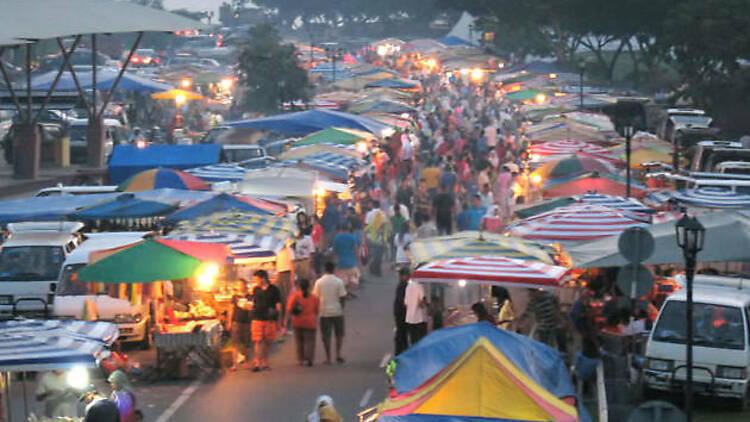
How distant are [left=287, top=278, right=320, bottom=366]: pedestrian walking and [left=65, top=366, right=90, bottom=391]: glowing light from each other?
5774 millimetres

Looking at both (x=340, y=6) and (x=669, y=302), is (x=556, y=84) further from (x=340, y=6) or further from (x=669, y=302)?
(x=340, y=6)

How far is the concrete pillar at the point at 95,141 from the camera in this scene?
4081 cm

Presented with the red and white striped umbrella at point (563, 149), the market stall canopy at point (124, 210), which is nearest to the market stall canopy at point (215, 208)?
the market stall canopy at point (124, 210)

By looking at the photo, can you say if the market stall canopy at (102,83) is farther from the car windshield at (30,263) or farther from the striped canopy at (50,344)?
the striped canopy at (50,344)

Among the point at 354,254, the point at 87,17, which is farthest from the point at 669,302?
the point at 87,17

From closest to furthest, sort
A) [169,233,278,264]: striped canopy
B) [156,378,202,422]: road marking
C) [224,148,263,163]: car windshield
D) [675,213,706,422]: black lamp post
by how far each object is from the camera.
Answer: [675,213,706,422]: black lamp post, [156,378,202,422]: road marking, [169,233,278,264]: striped canopy, [224,148,263,163]: car windshield

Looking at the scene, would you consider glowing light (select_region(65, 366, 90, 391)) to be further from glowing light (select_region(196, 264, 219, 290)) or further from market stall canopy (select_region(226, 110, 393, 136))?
market stall canopy (select_region(226, 110, 393, 136))

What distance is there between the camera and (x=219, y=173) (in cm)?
2898

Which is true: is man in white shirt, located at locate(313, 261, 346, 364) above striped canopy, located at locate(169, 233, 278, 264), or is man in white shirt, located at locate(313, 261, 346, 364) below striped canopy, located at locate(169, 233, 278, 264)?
below

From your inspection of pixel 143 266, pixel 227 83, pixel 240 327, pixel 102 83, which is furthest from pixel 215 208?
pixel 227 83

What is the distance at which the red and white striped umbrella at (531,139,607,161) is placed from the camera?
107 ft

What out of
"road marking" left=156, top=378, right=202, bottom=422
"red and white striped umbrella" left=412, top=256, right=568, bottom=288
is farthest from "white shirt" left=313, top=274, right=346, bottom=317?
"red and white striped umbrella" left=412, top=256, right=568, bottom=288

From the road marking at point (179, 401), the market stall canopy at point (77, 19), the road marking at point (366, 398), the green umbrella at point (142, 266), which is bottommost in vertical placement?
the road marking at point (179, 401)

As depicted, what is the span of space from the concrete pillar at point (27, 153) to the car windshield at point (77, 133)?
5.88 m
